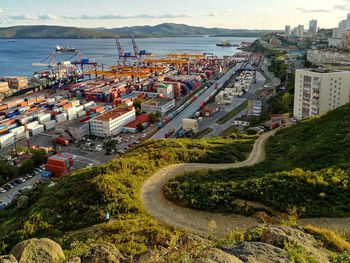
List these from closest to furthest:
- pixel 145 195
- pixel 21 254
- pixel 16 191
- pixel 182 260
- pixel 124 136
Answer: pixel 182 260, pixel 21 254, pixel 145 195, pixel 16 191, pixel 124 136

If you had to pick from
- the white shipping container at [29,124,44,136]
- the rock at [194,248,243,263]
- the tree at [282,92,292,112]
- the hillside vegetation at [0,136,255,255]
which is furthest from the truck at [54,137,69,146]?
the rock at [194,248,243,263]

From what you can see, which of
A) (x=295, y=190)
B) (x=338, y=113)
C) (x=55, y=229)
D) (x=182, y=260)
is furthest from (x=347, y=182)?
(x=338, y=113)

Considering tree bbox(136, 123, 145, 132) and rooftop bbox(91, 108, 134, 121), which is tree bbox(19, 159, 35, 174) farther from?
tree bbox(136, 123, 145, 132)

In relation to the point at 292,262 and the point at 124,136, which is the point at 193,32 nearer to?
the point at 124,136

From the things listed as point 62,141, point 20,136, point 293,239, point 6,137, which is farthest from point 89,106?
point 293,239

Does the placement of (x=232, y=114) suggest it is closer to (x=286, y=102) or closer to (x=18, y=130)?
(x=286, y=102)

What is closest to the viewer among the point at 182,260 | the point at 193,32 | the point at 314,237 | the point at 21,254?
the point at 182,260

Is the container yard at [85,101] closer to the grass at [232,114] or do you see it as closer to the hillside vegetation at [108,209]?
the grass at [232,114]
